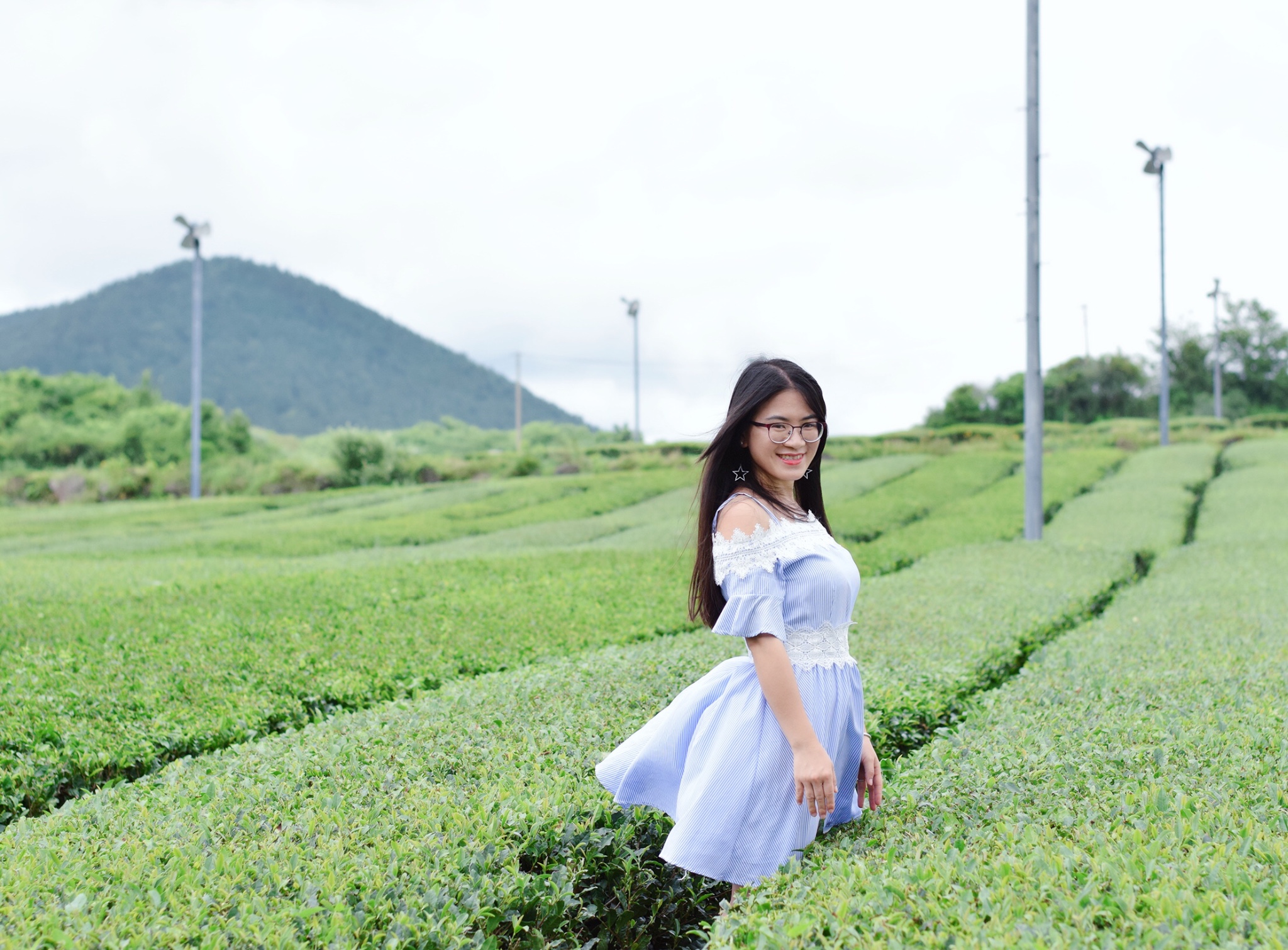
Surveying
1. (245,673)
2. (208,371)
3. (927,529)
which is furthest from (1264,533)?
(208,371)

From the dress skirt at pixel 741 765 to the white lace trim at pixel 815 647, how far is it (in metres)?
0.02

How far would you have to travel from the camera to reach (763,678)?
95.3 inches

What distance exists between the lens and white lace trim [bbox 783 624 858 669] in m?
2.64

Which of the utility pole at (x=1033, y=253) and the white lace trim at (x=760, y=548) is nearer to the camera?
the white lace trim at (x=760, y=548)

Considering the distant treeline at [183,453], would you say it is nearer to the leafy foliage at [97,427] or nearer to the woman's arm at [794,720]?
the leafy foliage at [97,427]

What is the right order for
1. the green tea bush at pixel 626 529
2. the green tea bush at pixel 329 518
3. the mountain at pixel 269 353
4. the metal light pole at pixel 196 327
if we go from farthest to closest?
1. the mountain at pixel 269 353
2. the metal light pole at pixel 196 327
3. the green tea bush at pixel 329 518
4. the green tea bush at pixel 626 529

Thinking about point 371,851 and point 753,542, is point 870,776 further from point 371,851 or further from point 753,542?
point 371,851

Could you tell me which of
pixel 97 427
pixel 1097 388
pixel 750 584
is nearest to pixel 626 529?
pixel 750 584

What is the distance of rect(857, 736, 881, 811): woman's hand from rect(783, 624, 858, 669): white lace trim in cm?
32

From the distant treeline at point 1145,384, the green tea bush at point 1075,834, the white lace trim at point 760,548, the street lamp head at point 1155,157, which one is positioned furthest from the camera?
the distant treeline at point 1145,384

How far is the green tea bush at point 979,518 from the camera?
12.6 m

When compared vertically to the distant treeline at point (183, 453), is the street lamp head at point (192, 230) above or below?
above

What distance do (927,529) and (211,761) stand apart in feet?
41.1

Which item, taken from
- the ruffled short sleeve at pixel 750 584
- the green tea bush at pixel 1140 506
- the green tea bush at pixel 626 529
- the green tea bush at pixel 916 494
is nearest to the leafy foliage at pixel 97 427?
the green tea bush at pixel 626 529
